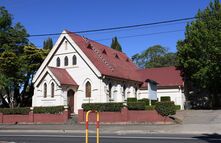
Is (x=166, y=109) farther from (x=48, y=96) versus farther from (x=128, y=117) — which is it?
(x=48, y=96)

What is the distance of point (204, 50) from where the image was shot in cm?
4116

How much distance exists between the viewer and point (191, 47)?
4334 centimetres

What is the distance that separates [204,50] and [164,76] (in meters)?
9.69

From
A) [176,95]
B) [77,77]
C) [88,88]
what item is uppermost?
[77,77]

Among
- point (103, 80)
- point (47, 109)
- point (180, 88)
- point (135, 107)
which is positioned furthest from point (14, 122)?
point (180, 88)

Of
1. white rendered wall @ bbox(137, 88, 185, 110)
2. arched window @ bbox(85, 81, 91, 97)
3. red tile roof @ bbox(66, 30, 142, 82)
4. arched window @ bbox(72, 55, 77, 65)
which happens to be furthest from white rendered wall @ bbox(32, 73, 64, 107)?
white rendered wall @ bbox(137, 88, 185, 110)

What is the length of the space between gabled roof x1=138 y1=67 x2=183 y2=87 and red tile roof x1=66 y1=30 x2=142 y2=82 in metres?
1.80

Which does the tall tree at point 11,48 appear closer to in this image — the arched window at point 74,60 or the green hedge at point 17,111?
the arched window at point 74,60

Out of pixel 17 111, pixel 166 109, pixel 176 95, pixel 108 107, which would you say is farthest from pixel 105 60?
pixel 166 109

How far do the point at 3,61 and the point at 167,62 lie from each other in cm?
4540

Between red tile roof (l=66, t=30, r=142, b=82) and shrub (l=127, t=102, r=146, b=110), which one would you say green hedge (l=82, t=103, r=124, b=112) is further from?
red tile roof (l=66, t=30, r=142, b=82)

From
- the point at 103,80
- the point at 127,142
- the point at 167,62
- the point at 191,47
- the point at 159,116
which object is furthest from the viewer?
the point at 167,62

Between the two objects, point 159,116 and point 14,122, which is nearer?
point 159,116

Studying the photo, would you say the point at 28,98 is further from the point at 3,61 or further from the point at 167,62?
the point at 167,62
